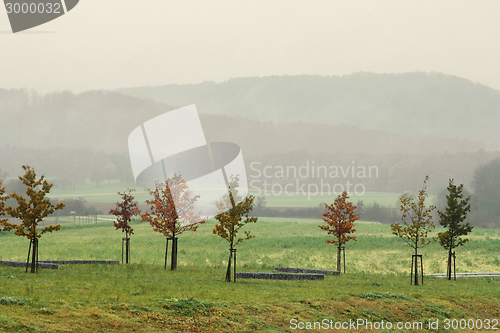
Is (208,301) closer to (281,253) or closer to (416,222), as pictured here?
(416,222)

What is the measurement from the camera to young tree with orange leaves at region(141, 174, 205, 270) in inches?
1435

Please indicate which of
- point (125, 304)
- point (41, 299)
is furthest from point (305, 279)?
point (41, 299)

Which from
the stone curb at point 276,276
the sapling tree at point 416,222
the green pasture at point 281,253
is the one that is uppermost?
the sapling tree at point 416,222

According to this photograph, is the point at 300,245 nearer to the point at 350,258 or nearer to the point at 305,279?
the point at 350,258

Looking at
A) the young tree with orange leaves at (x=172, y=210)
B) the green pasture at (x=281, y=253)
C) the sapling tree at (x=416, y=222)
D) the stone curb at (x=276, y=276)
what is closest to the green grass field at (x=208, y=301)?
the stone curb at (x=276, y=276)

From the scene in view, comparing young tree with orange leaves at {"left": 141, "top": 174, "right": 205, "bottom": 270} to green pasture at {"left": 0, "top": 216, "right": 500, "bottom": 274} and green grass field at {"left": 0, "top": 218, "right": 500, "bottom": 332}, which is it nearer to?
green grass field at {"left": 0, "top": 218, "right": 500, "bottom": 332}

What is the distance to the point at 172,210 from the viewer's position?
36.8 meters

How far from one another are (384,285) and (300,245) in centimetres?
3181

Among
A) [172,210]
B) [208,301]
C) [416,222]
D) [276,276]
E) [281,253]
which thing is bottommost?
[281,253]

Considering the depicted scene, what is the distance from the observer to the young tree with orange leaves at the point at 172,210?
120 feet

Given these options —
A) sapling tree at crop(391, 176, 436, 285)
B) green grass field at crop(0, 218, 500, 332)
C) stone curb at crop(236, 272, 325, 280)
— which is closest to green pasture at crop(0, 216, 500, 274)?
stone curb at crop(236, 272, 325, 280)

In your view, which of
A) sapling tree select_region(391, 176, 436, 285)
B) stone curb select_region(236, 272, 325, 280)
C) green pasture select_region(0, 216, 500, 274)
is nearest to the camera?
sapling tree select_region(391, 176, 436, 285)

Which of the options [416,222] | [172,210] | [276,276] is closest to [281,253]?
[172,210]

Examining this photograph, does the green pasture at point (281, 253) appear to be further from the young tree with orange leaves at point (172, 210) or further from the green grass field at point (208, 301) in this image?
the green grass field at point (208, 301)
